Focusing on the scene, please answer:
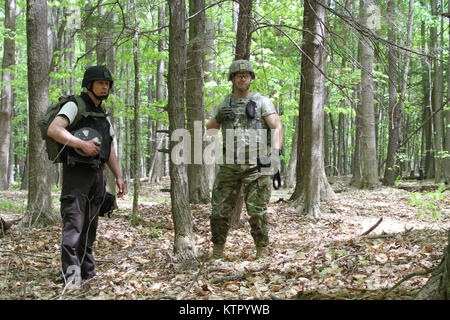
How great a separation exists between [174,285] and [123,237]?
2.87 metres

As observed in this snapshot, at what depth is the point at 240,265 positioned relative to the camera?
14.5 feet

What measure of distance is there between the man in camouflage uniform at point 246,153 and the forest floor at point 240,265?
459mm

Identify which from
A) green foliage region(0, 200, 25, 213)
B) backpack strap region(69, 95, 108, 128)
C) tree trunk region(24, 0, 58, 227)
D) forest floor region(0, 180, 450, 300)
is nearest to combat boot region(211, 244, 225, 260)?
forest floor region(0, 180, 450, 300)

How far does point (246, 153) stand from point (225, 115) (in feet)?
1.81

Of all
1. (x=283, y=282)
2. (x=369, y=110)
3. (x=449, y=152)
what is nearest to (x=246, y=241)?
(x=283, y=282)

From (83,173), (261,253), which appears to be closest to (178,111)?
(83,173)

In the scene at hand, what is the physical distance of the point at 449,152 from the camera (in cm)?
1667

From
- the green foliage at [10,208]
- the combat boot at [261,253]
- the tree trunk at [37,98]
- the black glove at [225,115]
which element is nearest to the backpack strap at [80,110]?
the black glove at [225,115]

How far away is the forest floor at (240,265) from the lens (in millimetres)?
3371

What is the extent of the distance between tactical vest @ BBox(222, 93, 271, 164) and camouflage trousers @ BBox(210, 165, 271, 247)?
0.14m

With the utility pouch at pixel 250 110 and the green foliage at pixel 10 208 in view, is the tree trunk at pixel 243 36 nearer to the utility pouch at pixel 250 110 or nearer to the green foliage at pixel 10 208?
the utility pouch at pixel 250 110

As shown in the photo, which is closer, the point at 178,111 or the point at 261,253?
the point at 178,111

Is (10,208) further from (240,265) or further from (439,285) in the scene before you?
(439,285)
